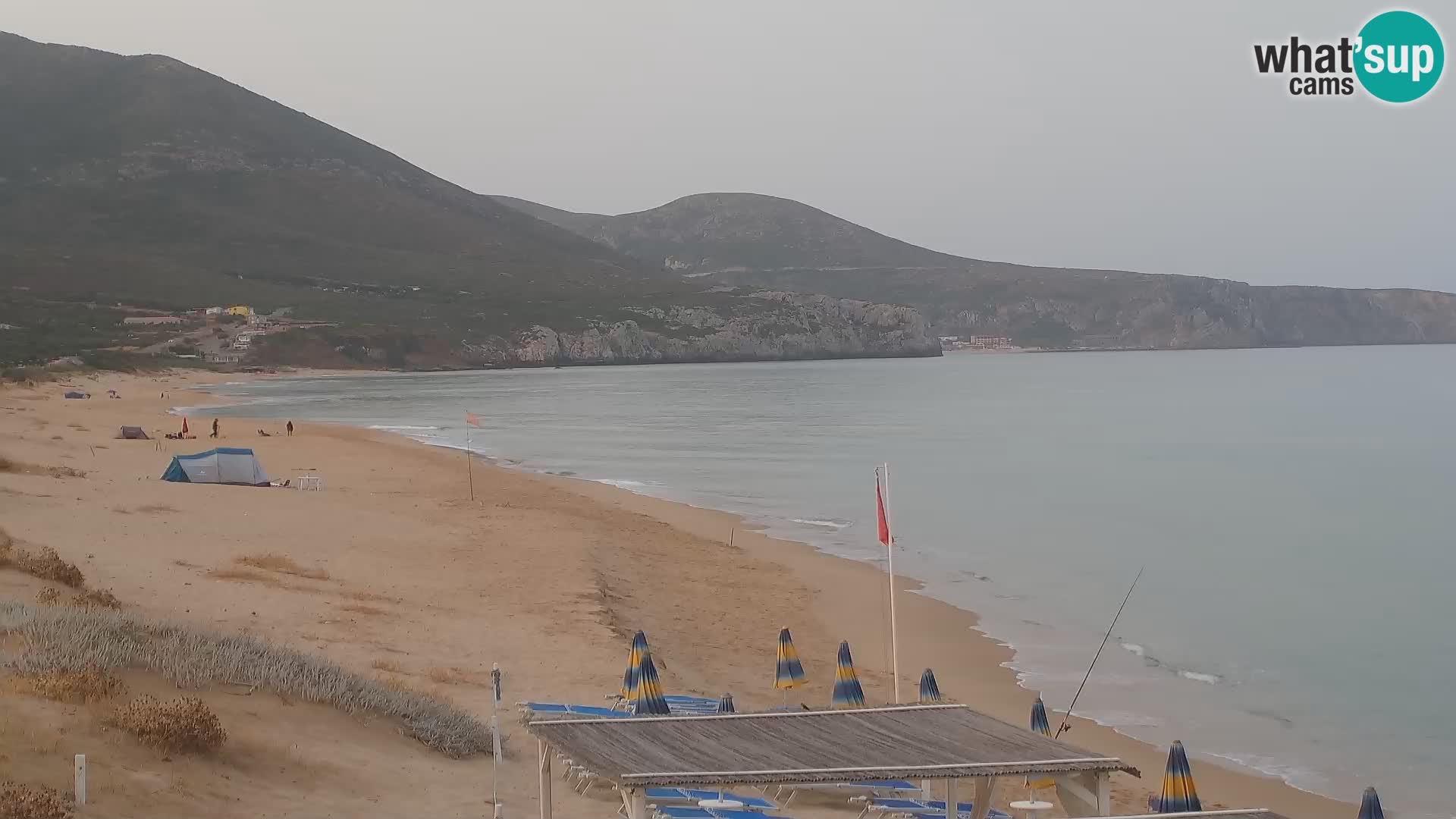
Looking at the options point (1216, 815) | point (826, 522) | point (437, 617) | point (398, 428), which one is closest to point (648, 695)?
point (1216, 815)

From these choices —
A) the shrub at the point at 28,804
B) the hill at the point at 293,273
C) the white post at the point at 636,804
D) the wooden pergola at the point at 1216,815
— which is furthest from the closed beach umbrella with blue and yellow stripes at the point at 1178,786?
the hill at the point at 293,273

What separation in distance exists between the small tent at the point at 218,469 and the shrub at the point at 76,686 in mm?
17566

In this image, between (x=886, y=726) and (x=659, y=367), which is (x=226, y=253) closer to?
(x=659, y=367)

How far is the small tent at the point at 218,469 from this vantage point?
2475 centimetres

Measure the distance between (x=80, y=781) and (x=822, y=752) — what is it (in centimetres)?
378

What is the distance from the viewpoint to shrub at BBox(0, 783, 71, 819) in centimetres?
598

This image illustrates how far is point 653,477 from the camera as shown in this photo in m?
34.8

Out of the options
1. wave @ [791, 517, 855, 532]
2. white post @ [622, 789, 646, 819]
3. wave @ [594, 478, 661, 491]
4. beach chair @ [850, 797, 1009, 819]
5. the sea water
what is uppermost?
white post @ [622, 789, 646, 819]

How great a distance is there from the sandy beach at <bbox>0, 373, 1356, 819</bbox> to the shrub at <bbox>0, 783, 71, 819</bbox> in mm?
252

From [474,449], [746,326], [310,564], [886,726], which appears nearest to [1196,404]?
[474,449]

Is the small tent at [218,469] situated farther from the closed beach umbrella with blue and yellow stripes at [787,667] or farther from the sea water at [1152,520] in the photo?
the closed beach umbrella with blue and yellow stripes at [787,667]

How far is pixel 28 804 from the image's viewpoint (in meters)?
6.07

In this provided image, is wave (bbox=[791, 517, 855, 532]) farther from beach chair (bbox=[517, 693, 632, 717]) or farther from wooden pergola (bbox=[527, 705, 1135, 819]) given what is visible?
wooden pergola (bbox=[527, 705, 1135, 819])

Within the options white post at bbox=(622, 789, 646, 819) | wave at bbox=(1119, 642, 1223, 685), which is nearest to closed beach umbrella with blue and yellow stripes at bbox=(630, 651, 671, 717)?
white post at bbox=(622, 789, 646, 819)
